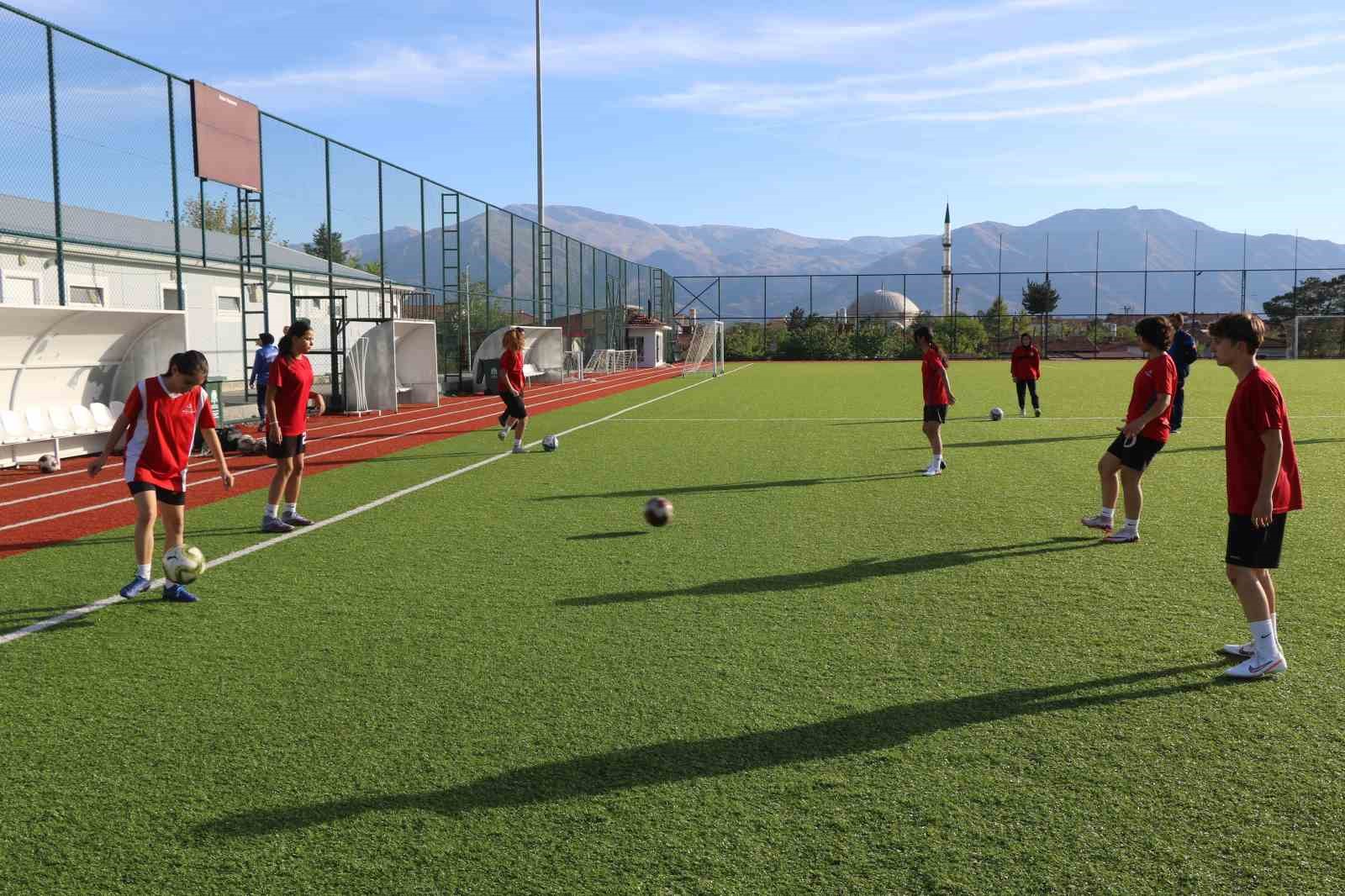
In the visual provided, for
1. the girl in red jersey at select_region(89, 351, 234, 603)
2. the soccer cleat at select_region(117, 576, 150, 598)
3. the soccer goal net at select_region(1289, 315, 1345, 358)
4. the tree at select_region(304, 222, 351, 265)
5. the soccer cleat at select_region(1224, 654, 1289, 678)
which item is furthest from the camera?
the soccer goal net at select_region(1289, 315, 1345, 358)

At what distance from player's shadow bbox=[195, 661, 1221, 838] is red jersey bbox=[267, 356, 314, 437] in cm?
571

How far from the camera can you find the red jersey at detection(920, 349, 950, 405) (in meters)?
11.8

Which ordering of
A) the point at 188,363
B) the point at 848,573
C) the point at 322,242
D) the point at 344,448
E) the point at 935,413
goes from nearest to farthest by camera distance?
the point at 188,363
the point at 848,573
the point at 935,413
the point at 344,448
the point at 322,242

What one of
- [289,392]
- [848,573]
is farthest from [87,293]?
[848,573]

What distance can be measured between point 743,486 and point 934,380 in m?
2.55

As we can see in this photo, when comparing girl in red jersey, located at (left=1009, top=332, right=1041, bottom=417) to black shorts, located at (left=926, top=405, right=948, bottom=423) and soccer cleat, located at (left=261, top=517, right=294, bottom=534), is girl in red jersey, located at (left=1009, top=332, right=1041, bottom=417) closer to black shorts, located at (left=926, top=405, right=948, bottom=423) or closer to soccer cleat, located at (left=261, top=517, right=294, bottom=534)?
black shorts, located at (left=926, top=405, right=948, bottom=423)

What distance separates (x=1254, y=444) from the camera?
483cm

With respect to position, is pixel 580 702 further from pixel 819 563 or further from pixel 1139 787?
pixel 819 563

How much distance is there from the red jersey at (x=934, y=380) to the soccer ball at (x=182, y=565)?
7999 millimetres

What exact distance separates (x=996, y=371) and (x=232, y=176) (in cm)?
3100

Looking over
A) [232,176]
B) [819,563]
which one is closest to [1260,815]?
[819,563]

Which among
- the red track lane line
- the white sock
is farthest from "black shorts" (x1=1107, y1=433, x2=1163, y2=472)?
the red track lane line

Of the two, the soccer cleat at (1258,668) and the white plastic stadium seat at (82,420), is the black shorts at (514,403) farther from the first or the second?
the soccer cleat at (1258,668)

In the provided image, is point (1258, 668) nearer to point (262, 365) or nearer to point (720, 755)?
point (720, 755)
